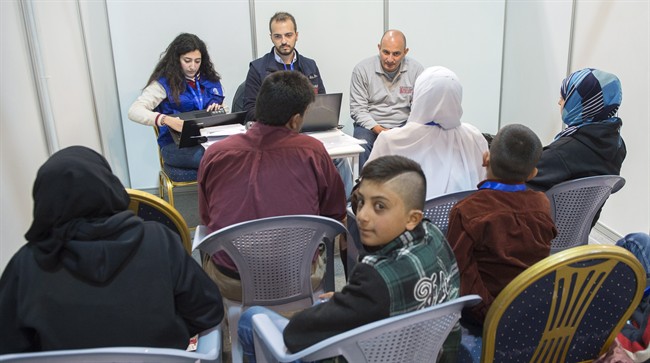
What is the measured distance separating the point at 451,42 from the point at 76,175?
13.9ft

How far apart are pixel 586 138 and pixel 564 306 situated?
3.78 ft

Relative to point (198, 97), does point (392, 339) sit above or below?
below

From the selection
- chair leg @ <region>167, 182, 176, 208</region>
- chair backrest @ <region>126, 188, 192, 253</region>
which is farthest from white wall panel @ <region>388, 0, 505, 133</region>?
chair backrest @ <region>126, 188, 192, 253</region>

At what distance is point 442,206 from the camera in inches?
78.5

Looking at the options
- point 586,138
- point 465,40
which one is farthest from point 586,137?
point 465,40

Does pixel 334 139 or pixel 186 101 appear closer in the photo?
pixel 334 139

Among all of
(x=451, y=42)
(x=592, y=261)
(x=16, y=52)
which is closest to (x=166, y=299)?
(x=592, y=261)

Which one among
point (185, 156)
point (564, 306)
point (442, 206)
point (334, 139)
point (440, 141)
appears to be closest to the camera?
point (564, 306)

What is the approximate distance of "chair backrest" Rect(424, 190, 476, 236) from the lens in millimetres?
1966

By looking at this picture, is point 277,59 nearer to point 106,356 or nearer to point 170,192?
point 170,192

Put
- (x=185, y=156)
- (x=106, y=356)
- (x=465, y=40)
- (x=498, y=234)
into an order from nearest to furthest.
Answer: (x=106, y=356) → (x=498, y=234) → (x=185, y=156) → (x=465, y=40)

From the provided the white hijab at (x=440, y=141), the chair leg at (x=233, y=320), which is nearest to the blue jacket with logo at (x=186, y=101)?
the white hijab at (x=440, y=141)

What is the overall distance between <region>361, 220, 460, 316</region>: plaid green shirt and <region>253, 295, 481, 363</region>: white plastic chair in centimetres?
6

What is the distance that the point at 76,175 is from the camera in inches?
44.6
